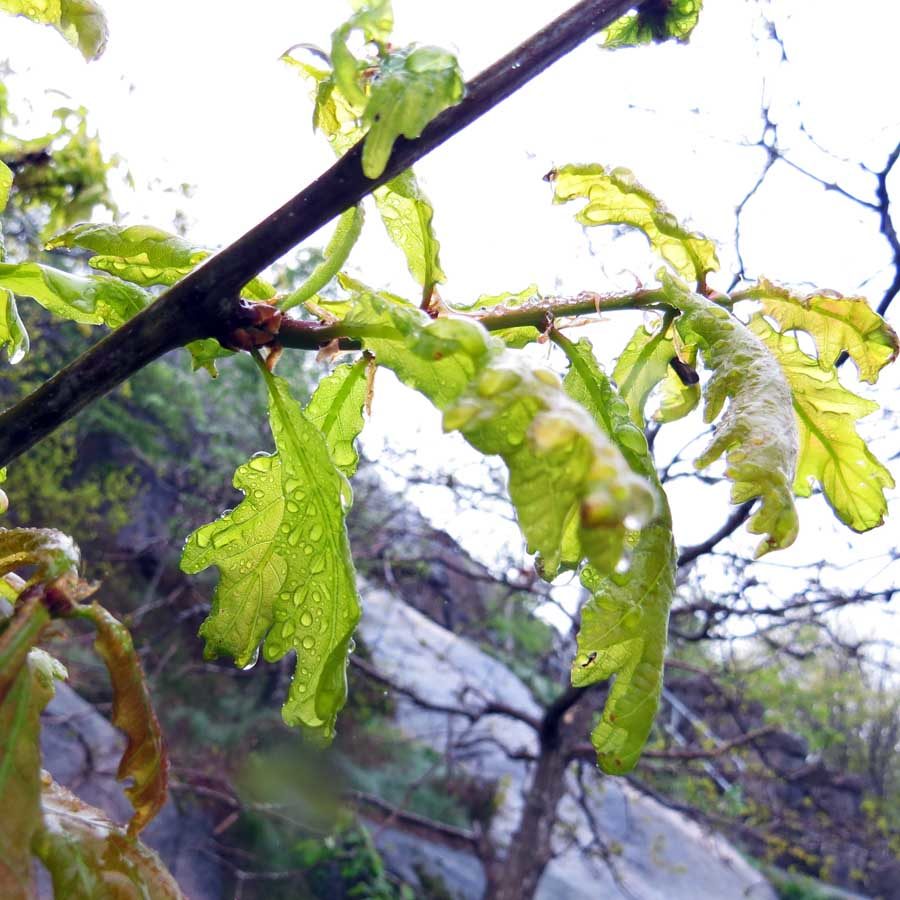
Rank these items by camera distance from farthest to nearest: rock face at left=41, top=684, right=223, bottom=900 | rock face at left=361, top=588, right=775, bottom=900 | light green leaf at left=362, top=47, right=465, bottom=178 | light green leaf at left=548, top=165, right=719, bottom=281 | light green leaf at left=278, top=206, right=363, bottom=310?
1. rock face at left=361, top=588, right=775, bottom=900
2. rock face at left=41, top=684, right=223, bottom=900
3. light green leaf at left=548, top=165, right=719, bottom=281
4. light green leaf at left=278, top=206, right=363, bottom=310
5. light green leaf at left=362, top=47, right=465, bottom=178

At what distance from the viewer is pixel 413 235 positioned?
68 centimetres

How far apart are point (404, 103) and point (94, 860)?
0.50 metres

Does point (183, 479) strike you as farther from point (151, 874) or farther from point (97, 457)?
point (151, 874)

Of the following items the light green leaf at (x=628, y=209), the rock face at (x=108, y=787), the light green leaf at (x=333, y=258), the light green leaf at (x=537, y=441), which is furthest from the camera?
the rock face at (x=108, y=787)

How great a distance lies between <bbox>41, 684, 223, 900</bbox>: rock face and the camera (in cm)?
427

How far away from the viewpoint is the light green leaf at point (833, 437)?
0.72 m

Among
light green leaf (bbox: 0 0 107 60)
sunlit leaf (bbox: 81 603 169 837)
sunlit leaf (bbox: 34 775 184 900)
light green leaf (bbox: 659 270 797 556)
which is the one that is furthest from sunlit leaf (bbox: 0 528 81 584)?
light green leaf (bbox: 0 0 107 60)

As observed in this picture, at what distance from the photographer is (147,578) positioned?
305 inches

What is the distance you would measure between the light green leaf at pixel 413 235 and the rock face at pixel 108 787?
4.09 m

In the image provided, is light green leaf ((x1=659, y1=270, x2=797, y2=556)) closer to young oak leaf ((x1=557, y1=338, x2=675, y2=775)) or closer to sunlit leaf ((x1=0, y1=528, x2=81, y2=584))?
young oak leaf ((x1=557, y1=338, x2=675, y2=775))

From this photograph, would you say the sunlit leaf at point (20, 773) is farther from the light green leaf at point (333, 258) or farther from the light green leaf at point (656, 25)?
the light green leaf at point (656, 25)

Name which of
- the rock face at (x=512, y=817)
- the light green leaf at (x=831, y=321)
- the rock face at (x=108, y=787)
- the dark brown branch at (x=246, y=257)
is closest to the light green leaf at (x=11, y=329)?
the dark brown branch at (x=246, y=257)

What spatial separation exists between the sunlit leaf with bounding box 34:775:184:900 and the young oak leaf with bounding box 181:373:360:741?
15cm

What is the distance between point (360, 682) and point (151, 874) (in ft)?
20.6
